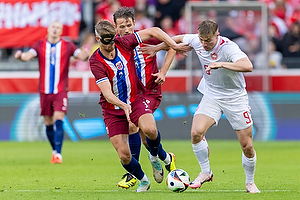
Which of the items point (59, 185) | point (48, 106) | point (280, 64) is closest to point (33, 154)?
point (48, 106)

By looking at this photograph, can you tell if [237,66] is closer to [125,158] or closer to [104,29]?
[104,29]

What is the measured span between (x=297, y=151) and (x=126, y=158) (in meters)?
7.02

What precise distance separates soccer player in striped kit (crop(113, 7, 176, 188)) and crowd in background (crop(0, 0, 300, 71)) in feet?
26.1

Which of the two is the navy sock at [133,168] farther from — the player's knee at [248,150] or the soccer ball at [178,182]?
the player's knee at [248,150]

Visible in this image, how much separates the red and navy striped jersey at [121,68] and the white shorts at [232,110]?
0.89 m

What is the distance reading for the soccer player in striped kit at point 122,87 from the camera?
7461 millimetres

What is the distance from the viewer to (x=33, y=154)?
13648 millimetres

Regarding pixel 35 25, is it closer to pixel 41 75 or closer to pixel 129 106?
pixel 41 75

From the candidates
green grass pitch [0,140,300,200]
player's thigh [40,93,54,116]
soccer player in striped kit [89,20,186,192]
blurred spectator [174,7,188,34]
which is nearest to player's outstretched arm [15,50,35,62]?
player's thigh [40,93,54,116]

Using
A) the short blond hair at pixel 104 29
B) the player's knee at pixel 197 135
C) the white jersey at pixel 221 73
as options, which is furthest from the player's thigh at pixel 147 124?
the short blond hair at pixel 104 29

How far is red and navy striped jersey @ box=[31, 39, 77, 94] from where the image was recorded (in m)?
12.3

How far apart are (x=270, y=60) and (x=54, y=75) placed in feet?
23.4

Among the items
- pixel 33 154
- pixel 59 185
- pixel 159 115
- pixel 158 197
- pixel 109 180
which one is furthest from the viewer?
pixel 159 115

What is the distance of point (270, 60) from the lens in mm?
17312
